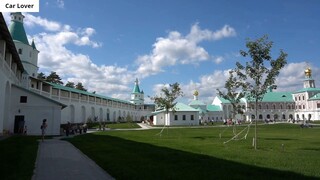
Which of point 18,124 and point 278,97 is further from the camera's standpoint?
point 278,97

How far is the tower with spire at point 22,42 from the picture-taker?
2136 inches

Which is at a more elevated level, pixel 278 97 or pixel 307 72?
pixel 307 72

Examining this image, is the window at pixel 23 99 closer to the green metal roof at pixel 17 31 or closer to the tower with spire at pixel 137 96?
the green metal roof at pixel 17 31

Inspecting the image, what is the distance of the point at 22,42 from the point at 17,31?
2.06 m

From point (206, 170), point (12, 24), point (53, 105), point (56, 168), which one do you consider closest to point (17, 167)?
point (56, 168)

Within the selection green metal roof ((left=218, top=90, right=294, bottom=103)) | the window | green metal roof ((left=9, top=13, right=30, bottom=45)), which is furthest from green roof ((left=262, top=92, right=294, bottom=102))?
the window

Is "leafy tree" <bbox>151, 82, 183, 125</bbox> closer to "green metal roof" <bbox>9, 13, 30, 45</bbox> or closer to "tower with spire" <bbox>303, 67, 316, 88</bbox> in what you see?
"green metal roof" <bbox>9, 13, 30, 45</bbox>

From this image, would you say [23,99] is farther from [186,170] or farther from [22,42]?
[186,170]

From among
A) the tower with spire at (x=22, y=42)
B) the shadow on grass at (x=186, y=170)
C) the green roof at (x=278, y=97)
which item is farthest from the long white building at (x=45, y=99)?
the green roof at (x=278, y=97)

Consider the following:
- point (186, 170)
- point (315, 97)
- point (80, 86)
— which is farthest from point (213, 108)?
point (186, 170)

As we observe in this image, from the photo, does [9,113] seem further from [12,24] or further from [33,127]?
[12,24]

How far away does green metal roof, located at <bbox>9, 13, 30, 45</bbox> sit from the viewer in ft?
178

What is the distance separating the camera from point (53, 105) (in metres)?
32.8

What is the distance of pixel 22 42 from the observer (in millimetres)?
55062
